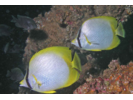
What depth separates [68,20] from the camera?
417 centimetres

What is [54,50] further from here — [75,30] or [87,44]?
[75,30]

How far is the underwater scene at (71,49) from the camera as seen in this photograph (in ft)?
5.54

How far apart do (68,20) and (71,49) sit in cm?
263

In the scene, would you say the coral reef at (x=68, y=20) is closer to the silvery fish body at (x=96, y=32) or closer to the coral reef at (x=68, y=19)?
the coral reef at (x=68, y=19)

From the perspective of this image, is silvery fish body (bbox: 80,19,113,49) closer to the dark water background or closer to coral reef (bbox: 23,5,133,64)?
coral reef (bbox: 23,5,133,64)

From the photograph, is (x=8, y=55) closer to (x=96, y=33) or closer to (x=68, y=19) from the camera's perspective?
(x=68, y=19)

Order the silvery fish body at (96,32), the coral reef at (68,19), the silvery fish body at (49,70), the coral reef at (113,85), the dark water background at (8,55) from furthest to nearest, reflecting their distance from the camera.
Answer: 1. the dark water background at (8,55)
2. the coral reef at (68,19)
3. the coral reef at (113,85)
4. the silvery fish body at (96,32)
5. the silvery fish body at (49,70)

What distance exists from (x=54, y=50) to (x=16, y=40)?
7.72 meters

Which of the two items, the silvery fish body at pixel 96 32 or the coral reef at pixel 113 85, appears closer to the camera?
the silvery fish body at pixel 96 32

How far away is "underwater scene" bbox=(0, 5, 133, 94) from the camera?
5.54 ft

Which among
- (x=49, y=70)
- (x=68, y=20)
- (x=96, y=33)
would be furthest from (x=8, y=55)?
(x=96, y=33)

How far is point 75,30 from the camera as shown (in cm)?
439

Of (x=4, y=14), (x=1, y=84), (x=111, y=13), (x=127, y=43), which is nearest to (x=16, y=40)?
(x=4, y=14)

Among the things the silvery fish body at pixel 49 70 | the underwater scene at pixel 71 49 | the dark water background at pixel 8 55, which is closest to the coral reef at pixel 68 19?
the underwater scene at pixel 71 49
